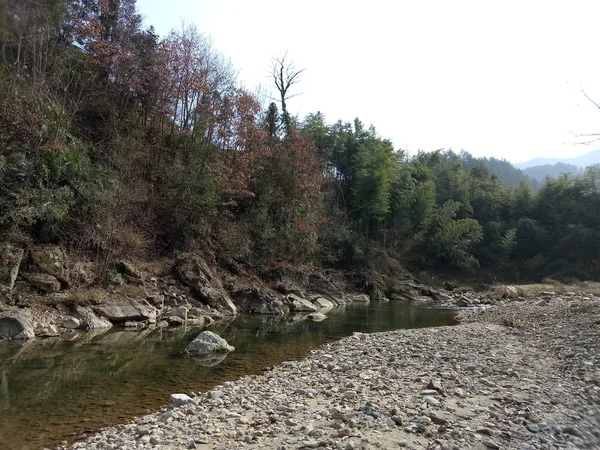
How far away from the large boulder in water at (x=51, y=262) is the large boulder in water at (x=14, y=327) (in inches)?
103

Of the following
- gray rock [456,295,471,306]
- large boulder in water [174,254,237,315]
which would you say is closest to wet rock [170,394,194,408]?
large boulder in water [174,254,237,315]

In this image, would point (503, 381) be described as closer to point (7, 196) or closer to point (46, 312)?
point (46, 312)

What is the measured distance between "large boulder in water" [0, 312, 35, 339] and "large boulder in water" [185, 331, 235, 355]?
14.0ft

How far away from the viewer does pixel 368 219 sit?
3675 centimetres

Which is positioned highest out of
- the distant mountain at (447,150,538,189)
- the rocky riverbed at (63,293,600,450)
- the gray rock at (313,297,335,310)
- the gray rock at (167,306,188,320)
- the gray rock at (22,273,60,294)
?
the distant mountain at (447,150,538,189)

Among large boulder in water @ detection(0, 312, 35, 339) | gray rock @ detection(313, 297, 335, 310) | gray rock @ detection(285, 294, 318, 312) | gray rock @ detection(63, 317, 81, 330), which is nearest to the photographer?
large boulder in water @ detection(0, 312, 35, 339)

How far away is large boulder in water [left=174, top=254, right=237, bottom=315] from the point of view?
18.5 meters

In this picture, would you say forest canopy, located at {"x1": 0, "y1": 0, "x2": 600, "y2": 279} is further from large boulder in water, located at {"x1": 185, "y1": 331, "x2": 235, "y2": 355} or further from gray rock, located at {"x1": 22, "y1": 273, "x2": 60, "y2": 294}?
large boulder in water, located at {"x1": 185, "y1": 331, "x2": 235, "y2": 355}

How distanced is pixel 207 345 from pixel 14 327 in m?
5.05

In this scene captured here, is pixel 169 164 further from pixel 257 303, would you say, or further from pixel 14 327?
pixel 14 327

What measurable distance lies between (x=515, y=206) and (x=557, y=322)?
38.3 metres

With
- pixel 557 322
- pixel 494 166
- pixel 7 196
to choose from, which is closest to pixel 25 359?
pixel 7 196

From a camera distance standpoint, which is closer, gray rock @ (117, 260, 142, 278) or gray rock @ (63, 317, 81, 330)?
gray rock @ (63, 317, 81, 330)

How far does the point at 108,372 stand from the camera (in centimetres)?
878
